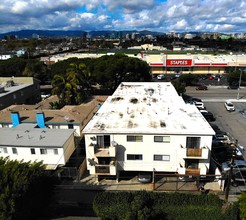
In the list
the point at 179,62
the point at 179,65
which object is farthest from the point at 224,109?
the point at 179,62

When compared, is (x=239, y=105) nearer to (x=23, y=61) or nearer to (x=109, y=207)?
(x=109, y=207)

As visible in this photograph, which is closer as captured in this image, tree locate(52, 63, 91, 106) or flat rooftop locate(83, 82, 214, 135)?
flat rooftop locate(83, 82, 214, 135)

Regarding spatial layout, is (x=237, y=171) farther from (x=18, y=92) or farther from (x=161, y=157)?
(x=18, y=92)

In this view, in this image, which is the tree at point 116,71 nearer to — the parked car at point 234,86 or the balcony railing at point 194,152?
the parked car at point 234,86

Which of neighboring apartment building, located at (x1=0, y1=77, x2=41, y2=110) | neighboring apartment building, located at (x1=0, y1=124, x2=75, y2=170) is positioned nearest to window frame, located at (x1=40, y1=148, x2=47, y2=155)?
neighboring apartment building, located at (x1=0, y1=124, x2=75, y2=170)

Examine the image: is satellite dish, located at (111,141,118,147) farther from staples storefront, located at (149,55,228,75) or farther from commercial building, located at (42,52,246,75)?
staples storefront, located at (149,55,228,75)

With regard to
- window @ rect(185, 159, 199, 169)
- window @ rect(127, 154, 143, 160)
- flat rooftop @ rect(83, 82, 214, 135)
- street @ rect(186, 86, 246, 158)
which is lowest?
street @ rect(186, 86, 246, 158)

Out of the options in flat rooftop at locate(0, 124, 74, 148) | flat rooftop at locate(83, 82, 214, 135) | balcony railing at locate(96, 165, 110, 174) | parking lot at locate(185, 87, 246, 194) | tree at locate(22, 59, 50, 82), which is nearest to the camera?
flat rooftop at locate(83, 82, 214, 135)
